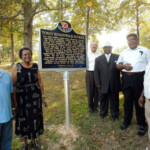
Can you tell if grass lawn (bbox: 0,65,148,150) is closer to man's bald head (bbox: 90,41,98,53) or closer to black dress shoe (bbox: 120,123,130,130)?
black dress shoe (bbox: 120,123,130,130)

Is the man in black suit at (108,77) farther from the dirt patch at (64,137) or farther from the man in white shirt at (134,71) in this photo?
the dirt patch at (64,137)

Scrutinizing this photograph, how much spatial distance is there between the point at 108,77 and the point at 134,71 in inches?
28.1

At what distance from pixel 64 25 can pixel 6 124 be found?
7.50ft

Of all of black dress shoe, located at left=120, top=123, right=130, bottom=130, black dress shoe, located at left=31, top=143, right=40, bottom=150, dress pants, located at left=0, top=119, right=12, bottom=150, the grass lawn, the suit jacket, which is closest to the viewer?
A: dress pants, located at left=0, top=119, right=12, bottom=150

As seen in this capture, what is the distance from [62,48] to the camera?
295 cm

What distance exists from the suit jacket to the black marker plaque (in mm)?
591

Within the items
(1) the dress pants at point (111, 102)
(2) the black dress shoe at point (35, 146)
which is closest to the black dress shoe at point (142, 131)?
(1) the dress pants at point (111, 102)

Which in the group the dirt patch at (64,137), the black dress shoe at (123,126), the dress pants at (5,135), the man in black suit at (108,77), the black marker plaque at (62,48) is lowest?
the dirt patch at (64,137)

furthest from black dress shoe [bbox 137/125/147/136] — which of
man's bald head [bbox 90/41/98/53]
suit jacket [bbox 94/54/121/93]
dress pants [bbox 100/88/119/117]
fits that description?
man's bald head [bbox 90/41/98/53]

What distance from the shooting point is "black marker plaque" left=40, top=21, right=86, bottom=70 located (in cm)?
275

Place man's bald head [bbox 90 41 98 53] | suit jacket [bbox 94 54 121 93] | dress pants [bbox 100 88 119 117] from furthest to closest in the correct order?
man's bald head [bbox 90 41 98 53], dress pants [bbox 100 88 119 117], suit jacket [bbox 94 54 121 93]

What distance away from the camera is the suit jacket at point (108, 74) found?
343cm

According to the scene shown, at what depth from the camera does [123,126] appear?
10.7 feet

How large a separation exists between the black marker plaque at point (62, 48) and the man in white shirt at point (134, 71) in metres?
1.02
